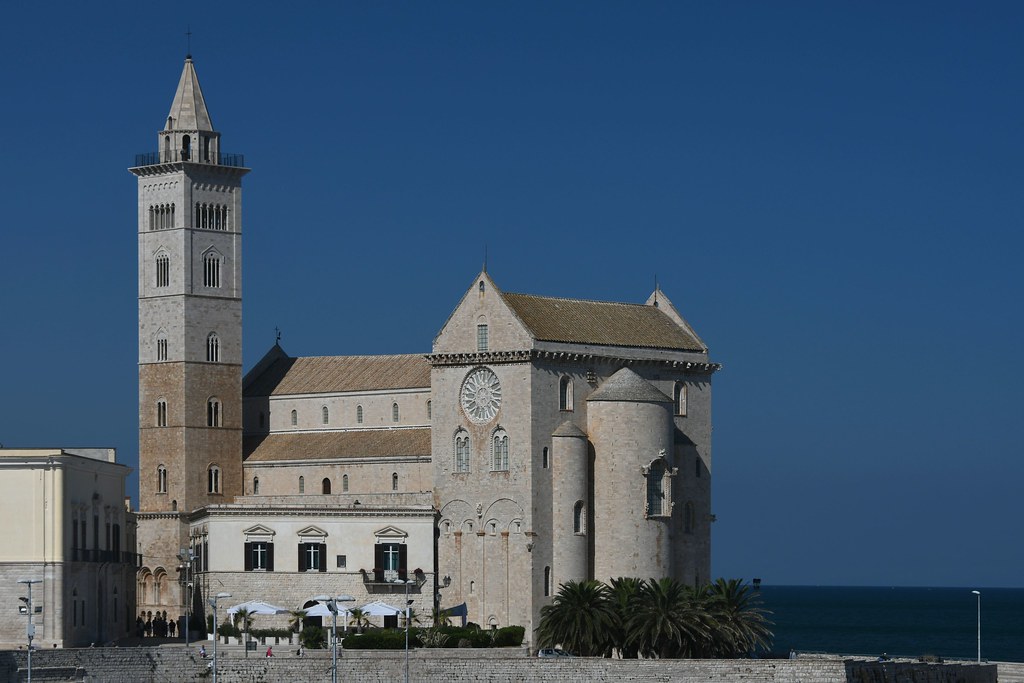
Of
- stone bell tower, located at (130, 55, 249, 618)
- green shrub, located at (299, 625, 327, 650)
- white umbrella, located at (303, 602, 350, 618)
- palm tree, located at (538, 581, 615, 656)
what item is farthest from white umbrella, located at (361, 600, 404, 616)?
stone bell tower, located at (130, 55, 249, 618)

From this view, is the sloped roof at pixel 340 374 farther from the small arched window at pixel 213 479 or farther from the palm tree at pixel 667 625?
the palm tree at pixel 667 625

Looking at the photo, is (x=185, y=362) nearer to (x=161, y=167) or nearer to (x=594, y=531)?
(x=161, y=167)

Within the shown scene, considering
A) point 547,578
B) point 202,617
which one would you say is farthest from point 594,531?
point 202,617

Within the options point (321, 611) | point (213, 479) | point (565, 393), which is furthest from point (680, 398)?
point (213, 479)

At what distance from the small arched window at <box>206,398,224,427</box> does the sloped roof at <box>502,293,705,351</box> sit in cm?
1796

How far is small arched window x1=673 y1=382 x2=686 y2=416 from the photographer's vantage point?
344ft

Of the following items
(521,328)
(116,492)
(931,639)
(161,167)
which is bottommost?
(931,639)

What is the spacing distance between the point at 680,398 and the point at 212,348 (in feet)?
77.4

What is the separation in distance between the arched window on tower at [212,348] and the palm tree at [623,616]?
2810cm

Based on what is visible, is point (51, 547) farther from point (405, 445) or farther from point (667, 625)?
point (667, 625)

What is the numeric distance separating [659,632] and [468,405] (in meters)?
18.0

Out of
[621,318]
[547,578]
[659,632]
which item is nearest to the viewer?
[659,632]

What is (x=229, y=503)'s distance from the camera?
108062mm

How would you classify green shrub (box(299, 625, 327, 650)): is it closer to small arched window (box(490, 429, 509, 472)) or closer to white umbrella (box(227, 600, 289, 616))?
white umbrella (box(227, 600, 289, 616))
